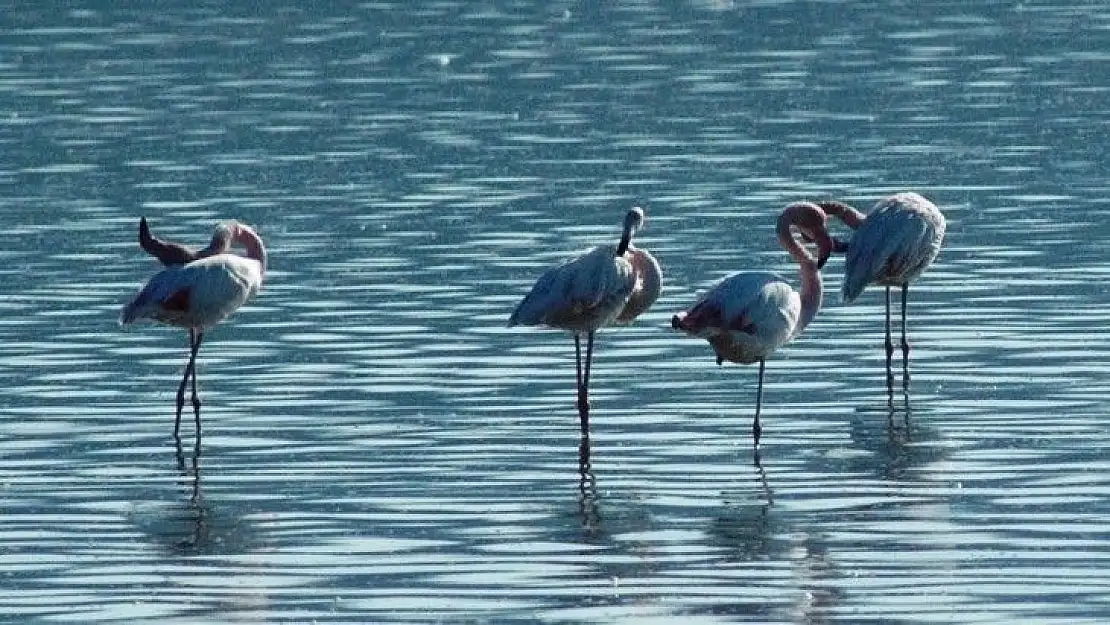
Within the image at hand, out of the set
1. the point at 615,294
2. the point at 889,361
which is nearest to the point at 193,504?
→ the point at 615,294

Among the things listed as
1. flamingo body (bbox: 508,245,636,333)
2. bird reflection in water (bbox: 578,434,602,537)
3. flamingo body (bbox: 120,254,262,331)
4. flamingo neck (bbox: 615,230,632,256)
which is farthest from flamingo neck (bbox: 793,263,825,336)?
flamingo body (bbox: 120,254,262,331)

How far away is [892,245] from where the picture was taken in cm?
1911

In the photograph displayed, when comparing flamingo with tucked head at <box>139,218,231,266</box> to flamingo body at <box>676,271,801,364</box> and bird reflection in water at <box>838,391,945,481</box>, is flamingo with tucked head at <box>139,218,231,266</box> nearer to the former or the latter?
flamingo body at <box>676,271,801,364</box>

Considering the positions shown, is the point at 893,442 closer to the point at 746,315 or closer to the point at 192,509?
the point at 746,315

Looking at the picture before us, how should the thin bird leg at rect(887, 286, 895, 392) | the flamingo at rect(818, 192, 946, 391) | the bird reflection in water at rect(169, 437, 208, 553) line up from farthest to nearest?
1. the flamingo at rect(818, 192, 946, 391)
2. the thin bird leg at rect(887, 286, 895, 392)
3. the bird reflection in water at rect(169, 437, 208, 553)

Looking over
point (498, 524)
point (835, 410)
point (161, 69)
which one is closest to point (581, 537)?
point (498, 524)

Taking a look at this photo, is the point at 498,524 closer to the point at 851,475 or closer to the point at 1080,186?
the point at 851,475

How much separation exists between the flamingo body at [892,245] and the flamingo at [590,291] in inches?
83.9

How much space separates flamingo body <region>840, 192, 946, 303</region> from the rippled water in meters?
0.55

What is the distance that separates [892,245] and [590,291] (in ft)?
10.1

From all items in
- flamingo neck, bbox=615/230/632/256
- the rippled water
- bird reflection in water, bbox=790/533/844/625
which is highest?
bird reflection in water, bbox=790/533/844/625

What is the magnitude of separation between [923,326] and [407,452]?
563 cm

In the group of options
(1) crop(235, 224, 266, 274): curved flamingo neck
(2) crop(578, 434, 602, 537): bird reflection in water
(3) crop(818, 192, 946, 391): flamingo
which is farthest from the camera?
(3) crop(818, 192, 946, 391): flamingo

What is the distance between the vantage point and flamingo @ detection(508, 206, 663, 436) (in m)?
16.8
